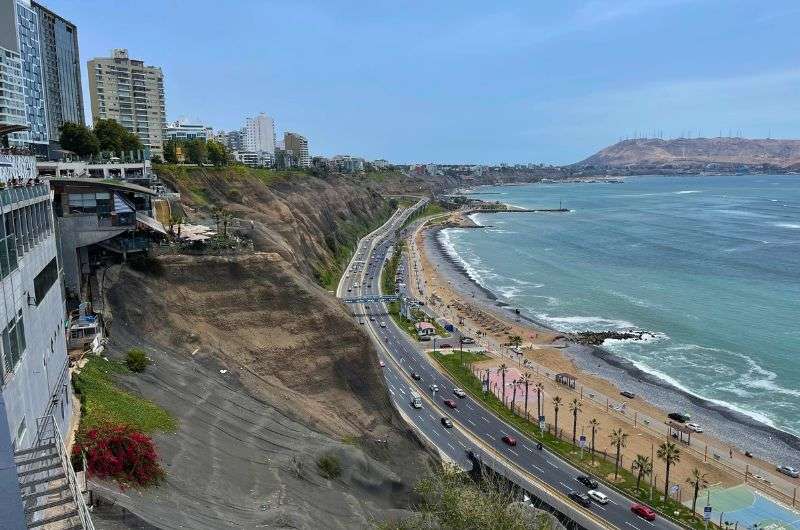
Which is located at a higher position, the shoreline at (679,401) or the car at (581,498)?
the car at (581,498)

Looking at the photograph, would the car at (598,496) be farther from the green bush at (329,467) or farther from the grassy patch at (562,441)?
the green bush at (329,467)

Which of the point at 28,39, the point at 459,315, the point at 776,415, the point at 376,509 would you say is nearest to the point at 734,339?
the point at 776,415

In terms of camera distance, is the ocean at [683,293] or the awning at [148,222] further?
the ocean at [683,293]

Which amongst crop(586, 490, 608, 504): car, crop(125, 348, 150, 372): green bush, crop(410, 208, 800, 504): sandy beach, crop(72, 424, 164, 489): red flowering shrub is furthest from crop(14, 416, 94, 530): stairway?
crop(410, 208, 800, 504): sandy beach

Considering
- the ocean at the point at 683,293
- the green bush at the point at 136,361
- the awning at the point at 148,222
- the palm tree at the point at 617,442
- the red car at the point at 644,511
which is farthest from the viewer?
the ocean at the point at 683,293

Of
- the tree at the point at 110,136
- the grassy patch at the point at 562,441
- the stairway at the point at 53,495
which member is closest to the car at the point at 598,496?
the grassy patch at the point at 562,441

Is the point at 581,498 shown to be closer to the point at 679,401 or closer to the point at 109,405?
the point at 679,401

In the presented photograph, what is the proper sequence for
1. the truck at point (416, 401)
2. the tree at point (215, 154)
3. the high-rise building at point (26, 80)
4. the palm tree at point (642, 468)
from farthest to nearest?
the tree at point (215, 154) → the high-rise building at point (26, 80) → the truck at point (416, 401) → the palm tree at point (642, 468)

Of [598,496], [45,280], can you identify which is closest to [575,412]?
[598,496]
